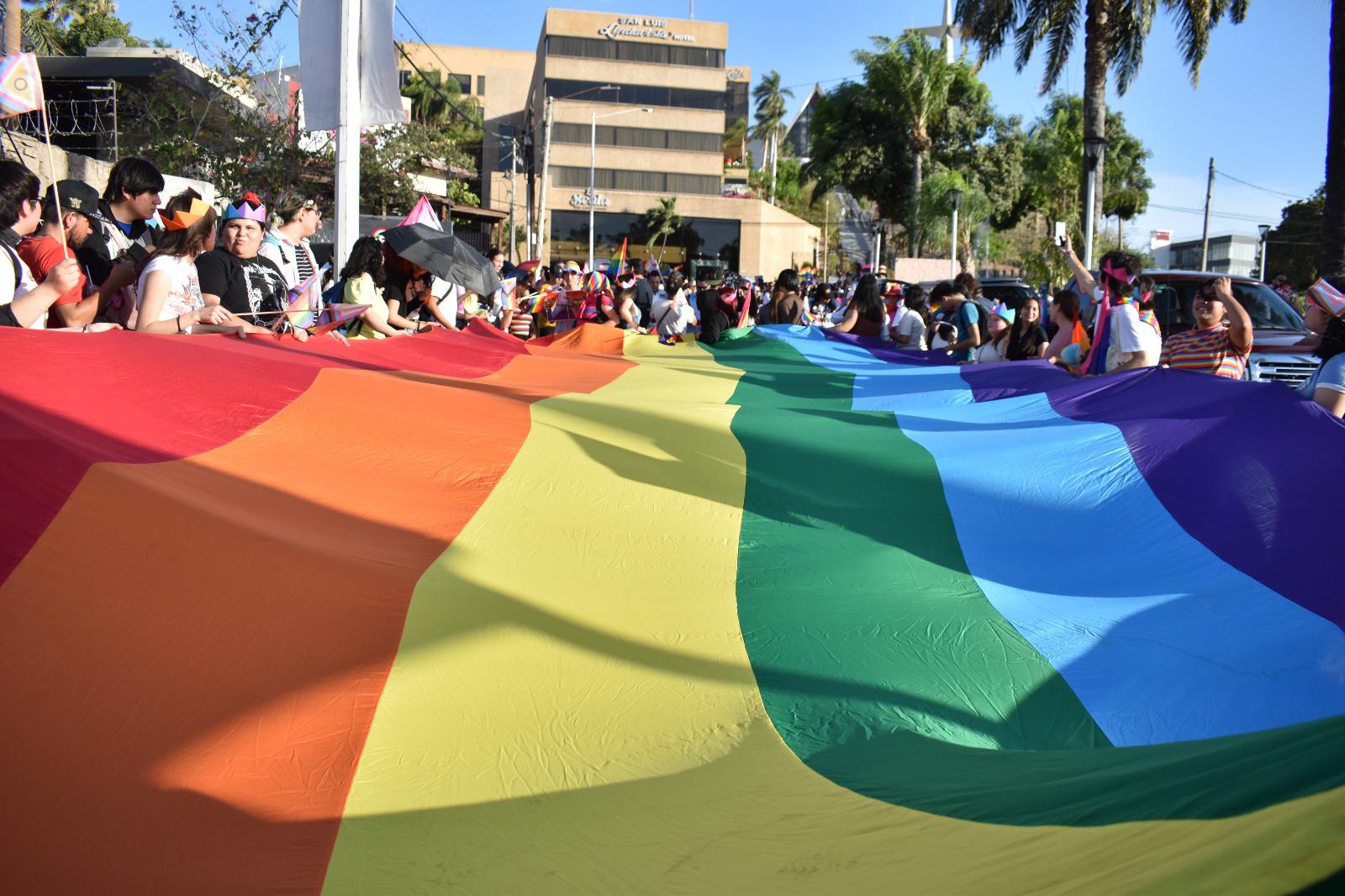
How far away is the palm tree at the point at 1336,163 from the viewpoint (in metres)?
13.4

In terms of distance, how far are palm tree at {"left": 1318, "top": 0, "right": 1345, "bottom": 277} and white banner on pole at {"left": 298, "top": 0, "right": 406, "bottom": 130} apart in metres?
11.5

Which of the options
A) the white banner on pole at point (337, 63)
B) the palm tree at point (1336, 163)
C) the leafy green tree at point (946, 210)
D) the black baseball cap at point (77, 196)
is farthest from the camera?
the leafy green tree at point (946, 210)

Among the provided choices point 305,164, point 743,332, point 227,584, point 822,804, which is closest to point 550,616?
point 227,584

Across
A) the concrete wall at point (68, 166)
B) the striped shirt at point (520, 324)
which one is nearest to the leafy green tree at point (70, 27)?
the concrete wall at point (68, 166)

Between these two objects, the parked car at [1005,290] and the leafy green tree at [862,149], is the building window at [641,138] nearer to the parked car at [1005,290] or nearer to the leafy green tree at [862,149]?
the leafy green tree at [862,149]

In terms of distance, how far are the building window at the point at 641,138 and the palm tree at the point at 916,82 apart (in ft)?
61.0

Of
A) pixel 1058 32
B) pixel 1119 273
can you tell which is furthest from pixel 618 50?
pixel 1119 273

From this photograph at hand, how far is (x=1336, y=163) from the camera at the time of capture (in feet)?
45.2

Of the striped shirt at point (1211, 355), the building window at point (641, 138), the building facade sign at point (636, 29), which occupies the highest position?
the building facade sign at point (636, 29)

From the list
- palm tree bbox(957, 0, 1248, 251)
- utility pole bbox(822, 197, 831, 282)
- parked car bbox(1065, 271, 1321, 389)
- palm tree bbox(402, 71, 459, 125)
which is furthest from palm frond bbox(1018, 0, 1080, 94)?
utility pole bbox(822, 197, 831, 282)

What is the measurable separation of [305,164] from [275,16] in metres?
2.81

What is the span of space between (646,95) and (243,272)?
209 feet

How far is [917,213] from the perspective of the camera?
47969 millimetres

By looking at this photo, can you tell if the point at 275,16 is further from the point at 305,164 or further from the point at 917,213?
the point at 917,213
